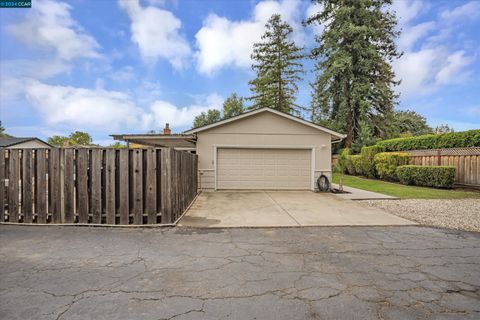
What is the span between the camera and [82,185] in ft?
17.9

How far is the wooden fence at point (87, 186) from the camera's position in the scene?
545 centimetres

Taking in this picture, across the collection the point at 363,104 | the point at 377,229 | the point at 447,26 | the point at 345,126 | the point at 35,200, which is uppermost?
the point at 447,26

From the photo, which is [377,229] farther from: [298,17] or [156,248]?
[298,17]

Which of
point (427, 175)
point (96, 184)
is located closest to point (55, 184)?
point (96, 184)

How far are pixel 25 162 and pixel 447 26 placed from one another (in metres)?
19.0

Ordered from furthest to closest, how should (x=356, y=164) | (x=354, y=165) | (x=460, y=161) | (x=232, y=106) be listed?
1. (x=232, y=106)
2. (x=354, y=165)
3. (x=356, y=164)
4. (x=460, y=161)

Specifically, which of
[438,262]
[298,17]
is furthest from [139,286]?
[298,17]

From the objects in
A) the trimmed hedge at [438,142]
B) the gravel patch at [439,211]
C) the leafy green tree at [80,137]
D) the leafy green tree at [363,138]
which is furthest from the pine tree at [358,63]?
the leafy green tree at [80,137]

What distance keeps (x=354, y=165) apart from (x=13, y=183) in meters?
19.0

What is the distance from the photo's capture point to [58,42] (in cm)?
1048

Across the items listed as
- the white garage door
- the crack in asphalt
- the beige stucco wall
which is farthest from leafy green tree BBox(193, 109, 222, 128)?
the crack in asphalt

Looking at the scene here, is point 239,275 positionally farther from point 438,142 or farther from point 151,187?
point 438,142

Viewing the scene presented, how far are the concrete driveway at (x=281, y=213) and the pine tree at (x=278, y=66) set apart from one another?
20155 millimetres

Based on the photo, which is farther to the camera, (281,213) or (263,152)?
(263,152)
